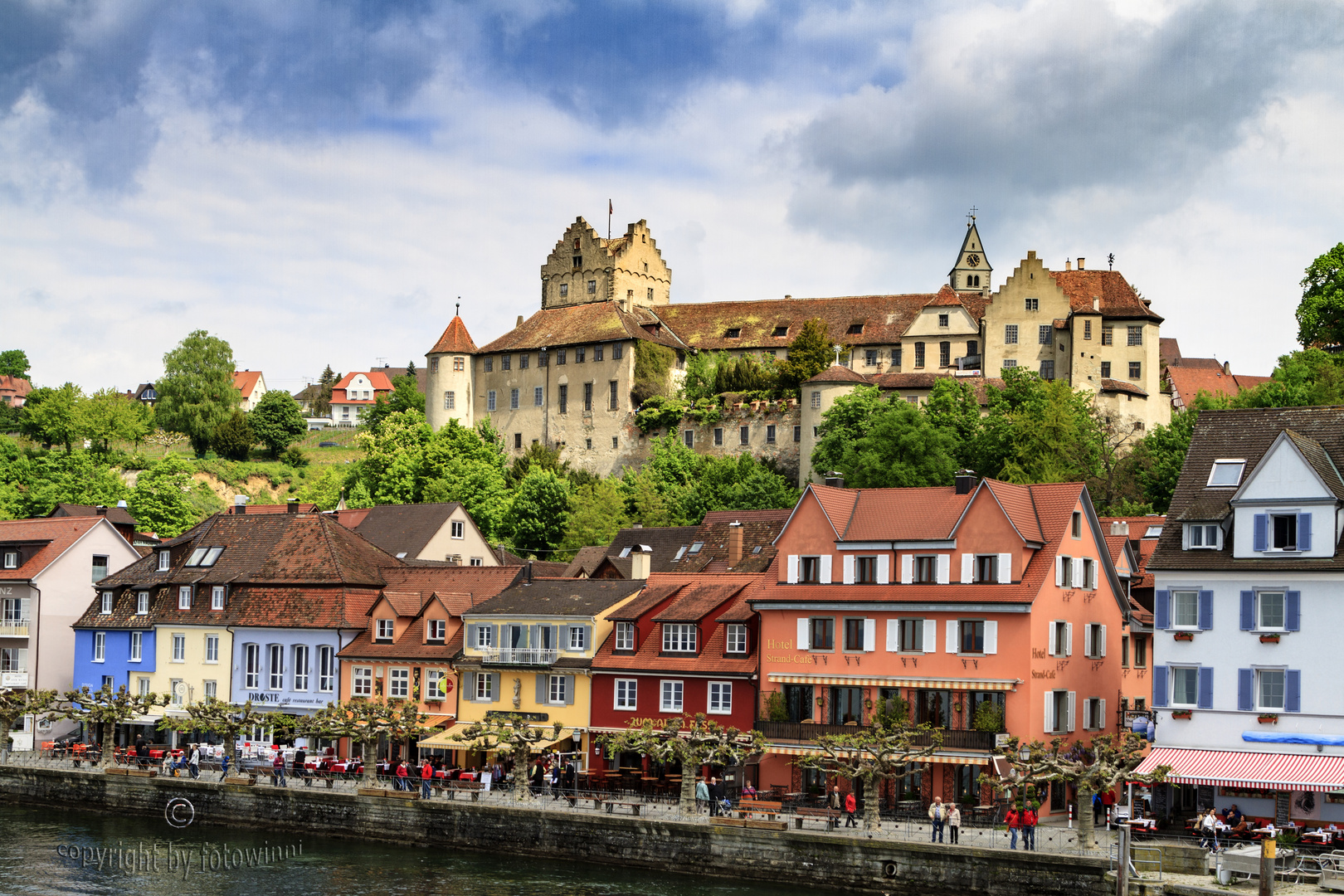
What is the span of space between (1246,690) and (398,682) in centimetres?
3347

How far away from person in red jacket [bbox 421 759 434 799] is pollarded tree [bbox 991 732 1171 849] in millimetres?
19113

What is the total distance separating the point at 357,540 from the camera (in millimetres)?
74438

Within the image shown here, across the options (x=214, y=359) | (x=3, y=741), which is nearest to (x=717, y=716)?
(x=3, y=741)

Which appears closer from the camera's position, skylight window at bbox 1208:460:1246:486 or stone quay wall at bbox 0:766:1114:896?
stone quay wall at bbox 0:766:1114:896

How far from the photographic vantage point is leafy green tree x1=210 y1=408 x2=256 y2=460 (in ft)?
477

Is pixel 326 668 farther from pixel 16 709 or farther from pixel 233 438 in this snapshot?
pixel 233 438

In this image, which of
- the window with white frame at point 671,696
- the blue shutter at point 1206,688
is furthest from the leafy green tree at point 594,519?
the blue shutter at point 1206,688

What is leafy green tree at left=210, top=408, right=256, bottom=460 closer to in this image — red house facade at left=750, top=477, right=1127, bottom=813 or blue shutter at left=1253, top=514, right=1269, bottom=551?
red house facade at left=750, top=477, right=1127, bottom=813

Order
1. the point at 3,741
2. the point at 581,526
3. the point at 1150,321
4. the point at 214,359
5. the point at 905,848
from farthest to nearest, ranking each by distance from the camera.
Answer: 1. the point at 214,359
2. the point at 1150,321
3. the point at 581,526
4. the point at 3,741
5. the point at 905,848

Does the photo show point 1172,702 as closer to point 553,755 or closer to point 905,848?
point 905,848

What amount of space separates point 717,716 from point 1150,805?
50.6 ft

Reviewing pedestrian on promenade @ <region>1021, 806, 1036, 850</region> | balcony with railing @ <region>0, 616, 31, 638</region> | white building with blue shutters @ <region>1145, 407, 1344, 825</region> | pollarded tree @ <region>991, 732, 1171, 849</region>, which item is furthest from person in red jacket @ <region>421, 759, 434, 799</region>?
balcony with railing @ <region>0, 616, 31, 638</region>

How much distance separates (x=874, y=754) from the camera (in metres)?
47.9

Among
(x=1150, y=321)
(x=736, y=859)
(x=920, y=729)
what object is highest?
(x=1150, y=321)
